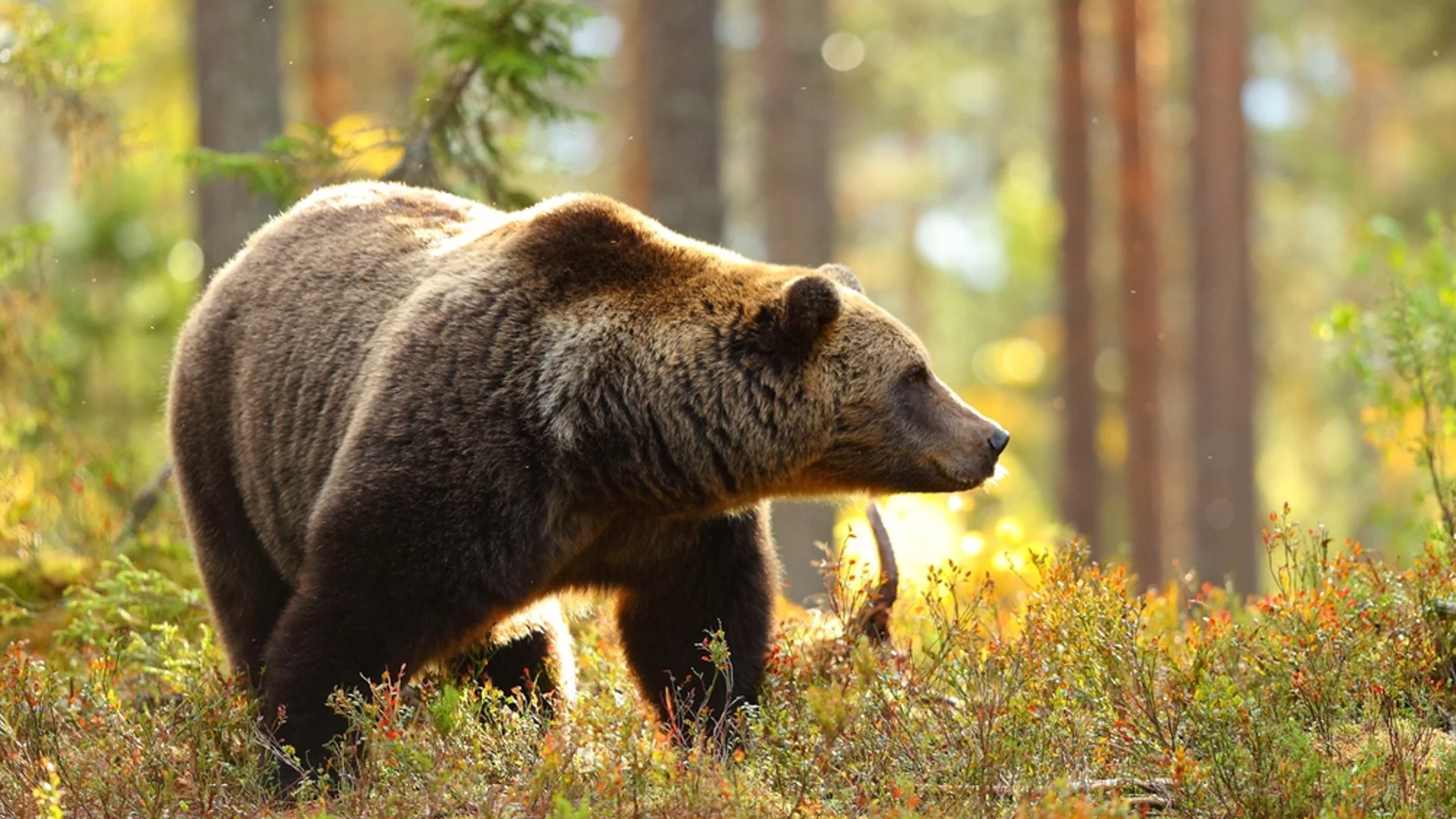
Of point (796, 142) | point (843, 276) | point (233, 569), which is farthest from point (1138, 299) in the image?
A: point (233, 569)

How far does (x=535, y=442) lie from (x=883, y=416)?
1375mm

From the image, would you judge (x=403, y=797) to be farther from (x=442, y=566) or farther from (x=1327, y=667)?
(x=1327, y=667)

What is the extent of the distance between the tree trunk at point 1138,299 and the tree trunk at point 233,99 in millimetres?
12597

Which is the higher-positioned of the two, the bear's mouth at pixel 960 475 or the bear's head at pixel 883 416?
the bear's head at pixel 883 416

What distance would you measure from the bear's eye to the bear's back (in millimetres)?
1818

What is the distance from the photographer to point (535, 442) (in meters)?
5.52

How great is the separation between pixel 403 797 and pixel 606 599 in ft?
5.30

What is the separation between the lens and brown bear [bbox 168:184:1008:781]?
530 centimetres

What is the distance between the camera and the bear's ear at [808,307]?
5.66 m

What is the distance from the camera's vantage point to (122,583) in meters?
7.48

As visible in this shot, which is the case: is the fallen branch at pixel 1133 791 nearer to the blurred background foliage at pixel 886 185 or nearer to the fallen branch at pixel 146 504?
the blurred background foliage at pixel 886 185

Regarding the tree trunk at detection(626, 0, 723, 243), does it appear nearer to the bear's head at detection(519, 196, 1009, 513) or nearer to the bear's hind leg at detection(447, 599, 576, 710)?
the bear's hind leg at detection(447, 599, 576, 710)

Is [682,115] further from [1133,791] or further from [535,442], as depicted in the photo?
[1133,791]

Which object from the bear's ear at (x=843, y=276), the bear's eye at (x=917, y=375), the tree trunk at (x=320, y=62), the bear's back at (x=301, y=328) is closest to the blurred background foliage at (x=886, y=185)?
the tree trunk at (x=320, y=62)
